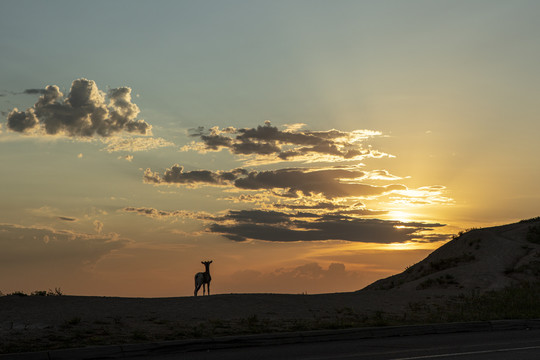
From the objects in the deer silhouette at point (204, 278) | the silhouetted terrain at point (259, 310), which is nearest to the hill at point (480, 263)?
the silhouetted terrain at point (259, 310)

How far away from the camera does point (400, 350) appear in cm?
1383

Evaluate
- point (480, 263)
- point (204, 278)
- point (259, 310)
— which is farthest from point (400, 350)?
point (480, 263)

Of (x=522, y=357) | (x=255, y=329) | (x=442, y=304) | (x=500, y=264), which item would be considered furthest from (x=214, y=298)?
(x=500, y=264)

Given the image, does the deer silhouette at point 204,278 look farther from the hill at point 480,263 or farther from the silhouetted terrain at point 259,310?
the hill at point 480,263

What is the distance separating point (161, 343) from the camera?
44.2 ft

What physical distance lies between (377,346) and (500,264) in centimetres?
2199

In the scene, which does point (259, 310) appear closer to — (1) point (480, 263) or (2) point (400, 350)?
(2) point (400, 350)

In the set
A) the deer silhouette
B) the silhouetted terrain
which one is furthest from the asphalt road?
the deer silhouette

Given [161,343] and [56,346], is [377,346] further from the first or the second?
[56,346]

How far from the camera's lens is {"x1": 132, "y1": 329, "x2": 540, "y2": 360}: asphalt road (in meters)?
12.8

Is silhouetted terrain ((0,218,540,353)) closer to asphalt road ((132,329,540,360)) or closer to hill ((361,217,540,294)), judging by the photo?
hill ((361,217,540,294))

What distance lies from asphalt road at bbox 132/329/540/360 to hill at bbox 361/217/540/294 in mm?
12767

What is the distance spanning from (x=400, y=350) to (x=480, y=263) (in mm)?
22500

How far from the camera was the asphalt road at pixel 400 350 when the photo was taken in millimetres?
12828
